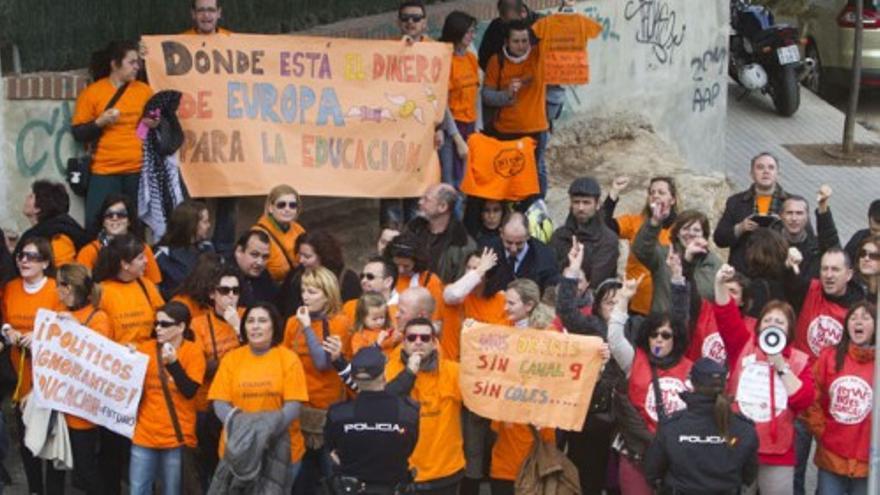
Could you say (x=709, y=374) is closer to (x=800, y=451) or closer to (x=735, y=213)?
(x=800, y=451)

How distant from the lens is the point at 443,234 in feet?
41.8

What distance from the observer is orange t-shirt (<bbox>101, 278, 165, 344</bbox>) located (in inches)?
463

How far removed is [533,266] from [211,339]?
198 centimetres

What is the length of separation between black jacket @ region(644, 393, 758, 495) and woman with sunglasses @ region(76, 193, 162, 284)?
327cm

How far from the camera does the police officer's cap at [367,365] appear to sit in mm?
10555

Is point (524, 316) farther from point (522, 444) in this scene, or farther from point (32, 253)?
point (32, 253)

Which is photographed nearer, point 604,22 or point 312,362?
point 312,362

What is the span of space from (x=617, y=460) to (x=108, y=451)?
2.87 m

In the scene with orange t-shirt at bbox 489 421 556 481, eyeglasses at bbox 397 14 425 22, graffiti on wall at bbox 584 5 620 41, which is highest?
eyeglasses at bbox 397 14 425 22

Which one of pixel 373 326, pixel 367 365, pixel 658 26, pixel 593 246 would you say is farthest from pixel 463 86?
pixel 658 26

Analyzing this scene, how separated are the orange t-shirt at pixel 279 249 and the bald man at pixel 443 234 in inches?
27.9

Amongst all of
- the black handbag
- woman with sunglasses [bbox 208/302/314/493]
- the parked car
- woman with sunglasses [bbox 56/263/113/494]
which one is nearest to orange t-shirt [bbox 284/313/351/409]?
woman with sunglasses [bbox 208/302/314/493]

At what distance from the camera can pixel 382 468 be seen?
34.6 ft

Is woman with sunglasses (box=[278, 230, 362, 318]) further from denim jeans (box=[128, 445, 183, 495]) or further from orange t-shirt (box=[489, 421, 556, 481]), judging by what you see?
orange t-shirt (box=[489, 421, 556, 481])
